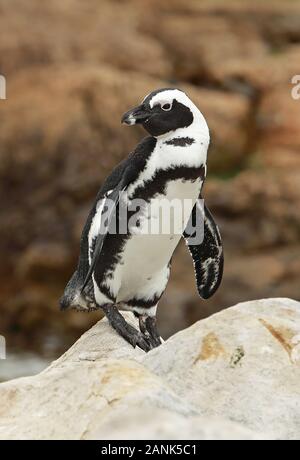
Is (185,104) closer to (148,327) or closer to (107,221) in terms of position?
(107,221)

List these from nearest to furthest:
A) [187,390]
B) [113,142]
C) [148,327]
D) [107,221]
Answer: [187,390] < [107,221] < [148,327] < [113,142]

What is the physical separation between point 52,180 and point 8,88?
5.35 feet

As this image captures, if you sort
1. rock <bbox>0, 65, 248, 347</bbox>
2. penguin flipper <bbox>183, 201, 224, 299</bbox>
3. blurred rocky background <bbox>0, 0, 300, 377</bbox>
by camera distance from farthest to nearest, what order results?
rock <bbox>0, 65, 248, 347</bbox> < blurred rocky background <bbox>0, 0, 300, 377</bbox> < penguin flipper <bbox>183, 201, 224, 299</bbox>

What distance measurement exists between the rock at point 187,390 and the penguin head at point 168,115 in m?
0.99

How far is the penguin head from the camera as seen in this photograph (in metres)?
4.55

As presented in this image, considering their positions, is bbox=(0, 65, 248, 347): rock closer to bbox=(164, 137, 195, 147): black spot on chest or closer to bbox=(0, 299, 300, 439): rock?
bbox=(164, 137, 195, 147): black spot on chest

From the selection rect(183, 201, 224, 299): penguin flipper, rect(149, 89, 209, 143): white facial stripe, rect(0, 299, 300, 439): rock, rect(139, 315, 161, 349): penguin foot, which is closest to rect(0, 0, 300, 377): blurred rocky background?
rect(183, 201, 224, 299): penguin flipper

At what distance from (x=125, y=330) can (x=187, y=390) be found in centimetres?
145

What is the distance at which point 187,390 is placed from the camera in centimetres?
345

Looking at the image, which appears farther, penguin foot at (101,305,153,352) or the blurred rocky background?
the blurred rocky background

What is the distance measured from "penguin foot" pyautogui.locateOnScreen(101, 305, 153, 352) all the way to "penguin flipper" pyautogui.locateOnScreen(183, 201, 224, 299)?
632mm

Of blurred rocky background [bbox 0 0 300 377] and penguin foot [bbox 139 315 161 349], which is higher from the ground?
blurred rocky background [bbox 0 0 300 377]

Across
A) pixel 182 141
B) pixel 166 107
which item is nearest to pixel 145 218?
pixel 182 141
